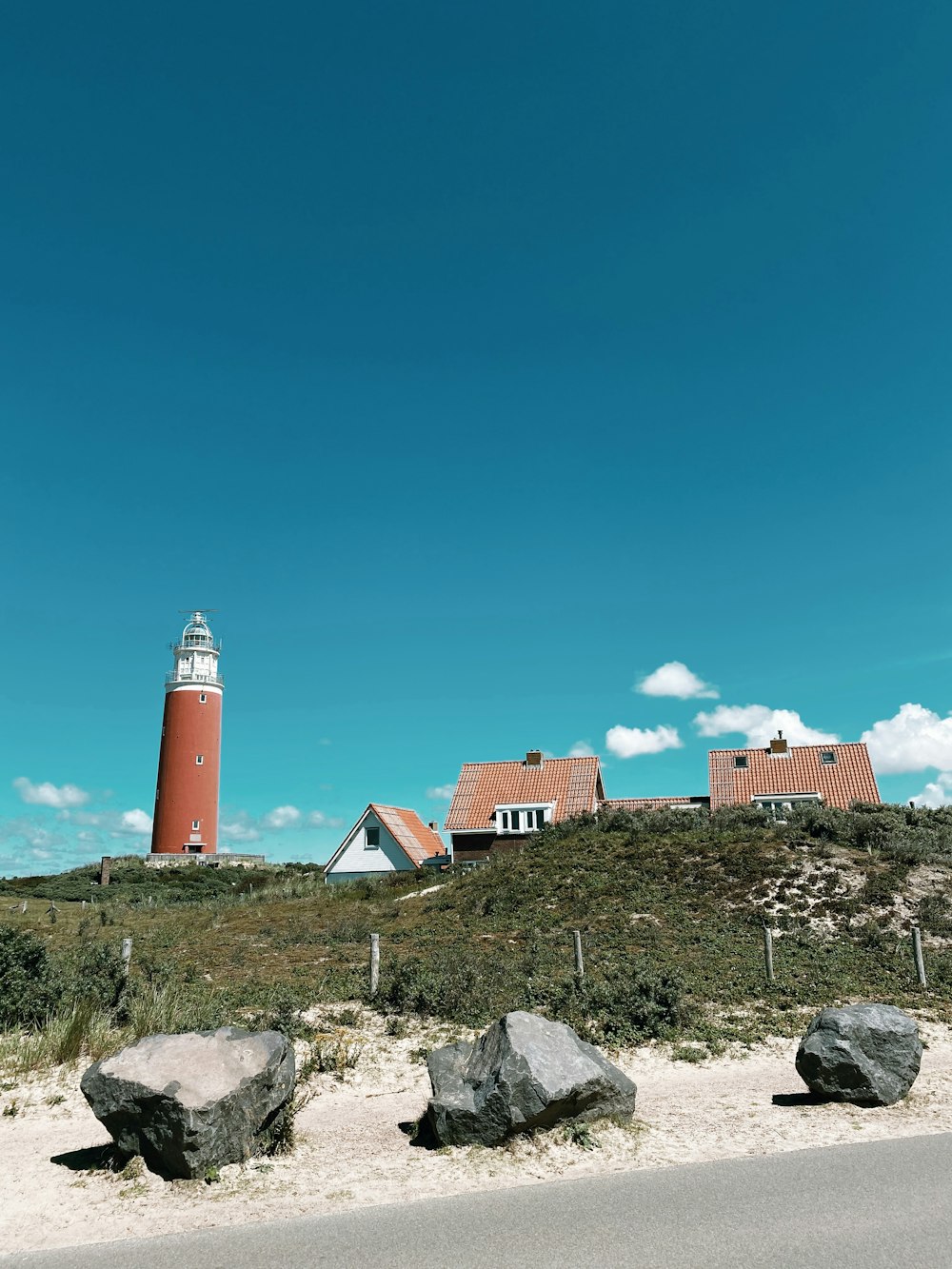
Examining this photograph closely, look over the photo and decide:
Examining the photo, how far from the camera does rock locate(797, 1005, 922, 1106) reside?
11039 mm

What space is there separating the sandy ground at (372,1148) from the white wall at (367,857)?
1515 inches

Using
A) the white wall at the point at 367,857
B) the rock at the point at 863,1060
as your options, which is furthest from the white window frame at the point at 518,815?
the rock at the point at 863,1060

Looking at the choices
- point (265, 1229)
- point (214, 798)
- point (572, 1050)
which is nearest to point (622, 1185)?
point (572, 1050)

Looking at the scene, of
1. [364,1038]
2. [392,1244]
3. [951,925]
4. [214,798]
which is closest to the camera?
[392,1244]

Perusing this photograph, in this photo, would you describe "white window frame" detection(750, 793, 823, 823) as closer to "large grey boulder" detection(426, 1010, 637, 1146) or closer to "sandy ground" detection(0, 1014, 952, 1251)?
"sandy ground" detection(0, 1014, 952, 1251)

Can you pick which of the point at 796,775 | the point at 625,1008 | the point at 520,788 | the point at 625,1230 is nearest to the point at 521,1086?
the point at 625,1230

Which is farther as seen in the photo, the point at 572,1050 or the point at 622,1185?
the point at 572,1050

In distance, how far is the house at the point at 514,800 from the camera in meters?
47.8

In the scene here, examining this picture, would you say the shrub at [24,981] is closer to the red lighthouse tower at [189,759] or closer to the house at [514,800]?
the house at [514,800]

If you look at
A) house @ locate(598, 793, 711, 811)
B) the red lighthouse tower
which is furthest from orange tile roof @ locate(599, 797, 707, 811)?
the red lighthouse tower

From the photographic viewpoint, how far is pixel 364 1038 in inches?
578

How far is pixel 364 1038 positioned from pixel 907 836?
27.5 meters

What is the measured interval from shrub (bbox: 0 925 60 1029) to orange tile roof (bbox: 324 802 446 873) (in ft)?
116

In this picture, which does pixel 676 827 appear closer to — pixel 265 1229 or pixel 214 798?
pixel 265 1229
